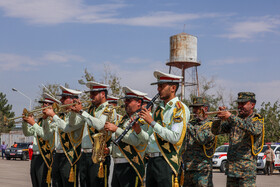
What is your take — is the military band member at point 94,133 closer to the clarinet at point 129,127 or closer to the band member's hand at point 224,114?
the clarinet at point 129,127

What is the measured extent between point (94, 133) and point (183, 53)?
139ft

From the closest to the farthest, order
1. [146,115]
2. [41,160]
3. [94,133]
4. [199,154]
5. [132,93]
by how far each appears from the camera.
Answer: [146,115] → [132,93] → [199,154] → [94,133] → [41,160]

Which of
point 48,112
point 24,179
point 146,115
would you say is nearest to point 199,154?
point 146,115

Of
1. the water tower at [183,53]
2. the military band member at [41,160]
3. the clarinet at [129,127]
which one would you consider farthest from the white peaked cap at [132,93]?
the water tower at [183,53]

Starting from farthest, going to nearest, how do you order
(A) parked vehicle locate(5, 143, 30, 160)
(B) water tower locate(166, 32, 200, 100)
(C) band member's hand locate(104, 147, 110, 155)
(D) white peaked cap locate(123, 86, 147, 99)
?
1. (B) water tower locate(166, 32, 200, 100)
2. (A) parked vehicle locate(5, 143, 30, 160)
3. (C) band member's hand locate(104, 147, 110, 155)
4. (D) white peaked cap locate(123, 86, 147, 99)

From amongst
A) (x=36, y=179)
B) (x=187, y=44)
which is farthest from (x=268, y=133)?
(x=36, y=179)

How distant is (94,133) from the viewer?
891 centimetres

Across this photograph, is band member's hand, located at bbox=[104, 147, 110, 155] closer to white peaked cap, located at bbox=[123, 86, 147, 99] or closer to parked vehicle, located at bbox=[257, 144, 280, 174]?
white peaked cap, located at bbox=[123, 86, 147, 99]

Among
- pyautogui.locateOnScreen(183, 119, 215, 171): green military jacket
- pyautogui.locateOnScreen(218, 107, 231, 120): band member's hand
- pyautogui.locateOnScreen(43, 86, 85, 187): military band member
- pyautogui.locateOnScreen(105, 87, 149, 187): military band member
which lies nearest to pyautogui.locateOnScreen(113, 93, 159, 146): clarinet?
pyautogui.locateOnScreen(105, 87, 149, 187): military band member

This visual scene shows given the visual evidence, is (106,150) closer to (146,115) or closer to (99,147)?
(99,147)

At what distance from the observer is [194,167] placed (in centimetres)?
831

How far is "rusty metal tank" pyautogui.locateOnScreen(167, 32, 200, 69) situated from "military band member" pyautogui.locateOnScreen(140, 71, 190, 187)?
142 ft

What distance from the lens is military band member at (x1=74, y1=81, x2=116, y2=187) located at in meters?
8.45

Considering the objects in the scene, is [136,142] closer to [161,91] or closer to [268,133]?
[161,91]
